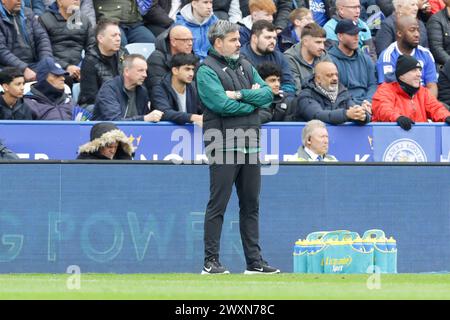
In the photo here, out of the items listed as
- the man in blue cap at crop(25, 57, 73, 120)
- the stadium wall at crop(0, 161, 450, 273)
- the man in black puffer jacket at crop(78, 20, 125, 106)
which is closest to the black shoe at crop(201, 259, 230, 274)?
the stadium wall at crop(0, 161, 450, 273)

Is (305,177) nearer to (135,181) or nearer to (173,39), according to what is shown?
(135,181)

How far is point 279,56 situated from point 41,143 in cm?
374

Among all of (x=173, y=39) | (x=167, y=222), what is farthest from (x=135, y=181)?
(x=173, y=39)

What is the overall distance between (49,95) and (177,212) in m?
2.61

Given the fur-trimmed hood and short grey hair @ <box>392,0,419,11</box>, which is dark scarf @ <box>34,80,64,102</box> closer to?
the fur-trimmed hood

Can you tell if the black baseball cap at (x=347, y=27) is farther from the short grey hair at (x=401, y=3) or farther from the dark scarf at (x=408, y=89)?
the short grey hair at (x=401, y=3)

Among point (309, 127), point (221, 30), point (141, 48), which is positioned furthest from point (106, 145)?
point (141, 48)

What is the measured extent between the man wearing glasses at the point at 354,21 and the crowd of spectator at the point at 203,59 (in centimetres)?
2

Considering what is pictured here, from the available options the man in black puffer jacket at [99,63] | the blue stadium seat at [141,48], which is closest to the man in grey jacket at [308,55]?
the blue stadium seat at [141,48]

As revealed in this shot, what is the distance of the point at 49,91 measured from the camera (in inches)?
666

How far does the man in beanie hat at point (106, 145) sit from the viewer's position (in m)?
15.5

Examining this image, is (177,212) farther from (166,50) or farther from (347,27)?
(347,27)

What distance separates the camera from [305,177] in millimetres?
15812

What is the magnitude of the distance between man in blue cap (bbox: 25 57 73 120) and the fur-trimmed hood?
1.11 meters
